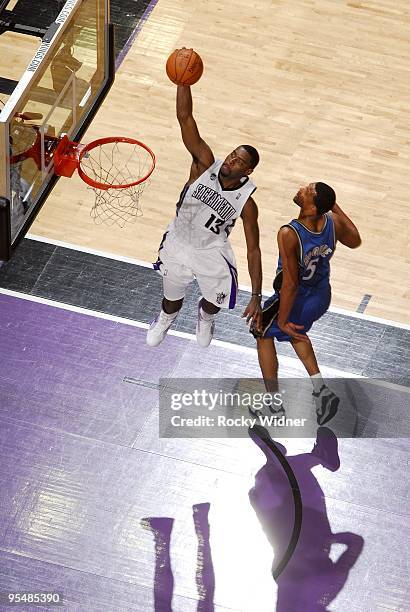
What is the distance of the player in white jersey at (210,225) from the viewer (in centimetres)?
935

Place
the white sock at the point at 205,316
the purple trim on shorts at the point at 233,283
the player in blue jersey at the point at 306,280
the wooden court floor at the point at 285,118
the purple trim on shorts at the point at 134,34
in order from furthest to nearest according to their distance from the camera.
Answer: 1. the purple trim on shorts at the point at 134,34
2. the wooden court floor at the point at 285,118
3. the white sock at the point at 205,316
4. the purple trim on shorts at the point at 233,283
5. the player in blue jersey at the point at 306,280

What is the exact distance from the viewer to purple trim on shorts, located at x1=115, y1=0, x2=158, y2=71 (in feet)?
43.4

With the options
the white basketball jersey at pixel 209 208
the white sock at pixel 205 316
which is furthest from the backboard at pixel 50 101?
the white sock at pixel 205 316

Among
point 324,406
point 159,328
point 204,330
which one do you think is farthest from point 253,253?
point 324,406

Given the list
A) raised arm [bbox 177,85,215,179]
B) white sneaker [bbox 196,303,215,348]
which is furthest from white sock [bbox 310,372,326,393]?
raised arm [bbox 177,85,215,179]

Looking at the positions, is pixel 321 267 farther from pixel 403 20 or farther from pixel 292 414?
pixel 403 20

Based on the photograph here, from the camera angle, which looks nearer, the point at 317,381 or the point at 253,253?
the point at 253,253

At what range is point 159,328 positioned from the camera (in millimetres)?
10586

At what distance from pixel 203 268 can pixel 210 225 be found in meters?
0.39

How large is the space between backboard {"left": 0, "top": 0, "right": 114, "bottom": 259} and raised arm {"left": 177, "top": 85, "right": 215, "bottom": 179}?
1084 mm

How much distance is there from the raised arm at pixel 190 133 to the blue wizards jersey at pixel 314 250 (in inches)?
30.3

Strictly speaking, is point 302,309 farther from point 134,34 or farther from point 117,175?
point 134,34

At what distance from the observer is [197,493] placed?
9734 millimetres

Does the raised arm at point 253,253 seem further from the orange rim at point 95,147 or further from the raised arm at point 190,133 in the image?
the orange rim at point 95,147
